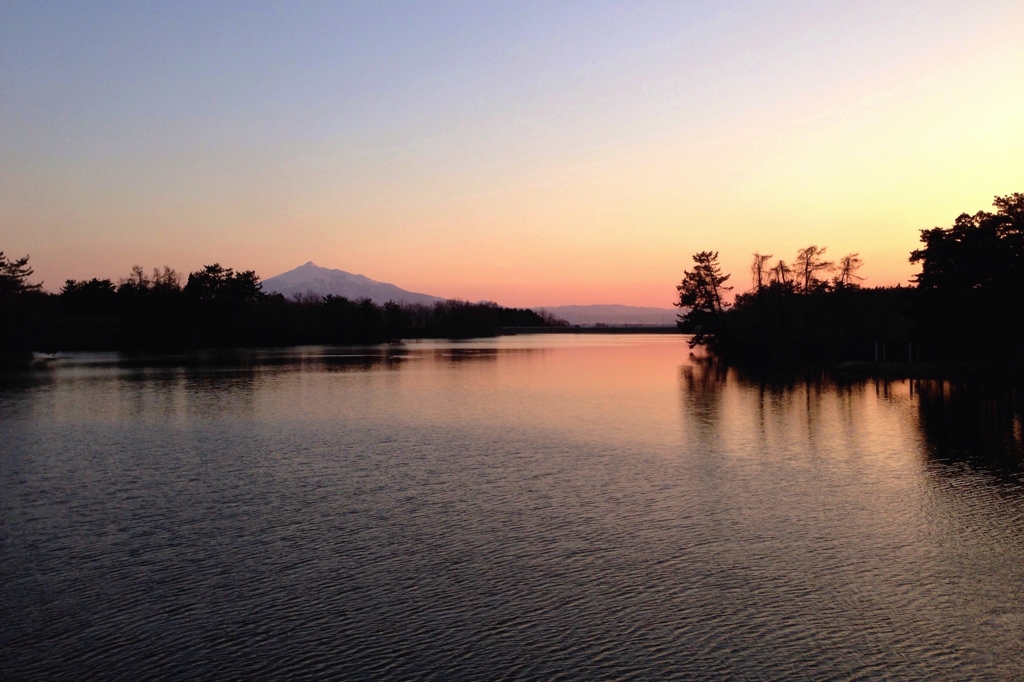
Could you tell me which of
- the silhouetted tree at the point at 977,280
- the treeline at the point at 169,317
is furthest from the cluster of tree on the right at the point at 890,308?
the treeline at the point at 169,317

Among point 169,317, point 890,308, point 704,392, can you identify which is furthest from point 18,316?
point 890,308

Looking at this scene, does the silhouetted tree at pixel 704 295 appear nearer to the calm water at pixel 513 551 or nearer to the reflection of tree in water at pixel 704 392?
the reflection of tree in water at pixel 704 392

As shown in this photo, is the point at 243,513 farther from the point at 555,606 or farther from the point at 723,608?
the point at 723,608

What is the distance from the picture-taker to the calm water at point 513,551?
297 inches

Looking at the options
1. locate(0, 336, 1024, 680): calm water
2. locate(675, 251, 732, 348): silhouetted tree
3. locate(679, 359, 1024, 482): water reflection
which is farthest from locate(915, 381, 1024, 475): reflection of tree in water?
locate(675, 251, 732, 348): silhouetted tree

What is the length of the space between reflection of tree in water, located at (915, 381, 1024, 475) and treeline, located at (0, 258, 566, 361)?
6327cm

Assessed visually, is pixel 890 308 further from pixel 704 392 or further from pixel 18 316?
pixel 18 316

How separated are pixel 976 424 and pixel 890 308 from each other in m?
51.8

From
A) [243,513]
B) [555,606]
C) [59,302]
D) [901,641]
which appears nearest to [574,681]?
[555,606]

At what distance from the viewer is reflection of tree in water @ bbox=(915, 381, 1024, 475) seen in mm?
17877

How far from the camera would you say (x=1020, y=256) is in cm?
3809

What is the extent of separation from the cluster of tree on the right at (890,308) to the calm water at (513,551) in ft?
58.5

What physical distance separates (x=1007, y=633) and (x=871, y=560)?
7.90ft

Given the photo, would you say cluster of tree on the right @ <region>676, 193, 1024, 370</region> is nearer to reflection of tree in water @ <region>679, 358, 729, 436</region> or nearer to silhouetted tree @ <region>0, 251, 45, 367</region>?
reflection of tree in water @ <region>679, 358, 729, 436</region>
